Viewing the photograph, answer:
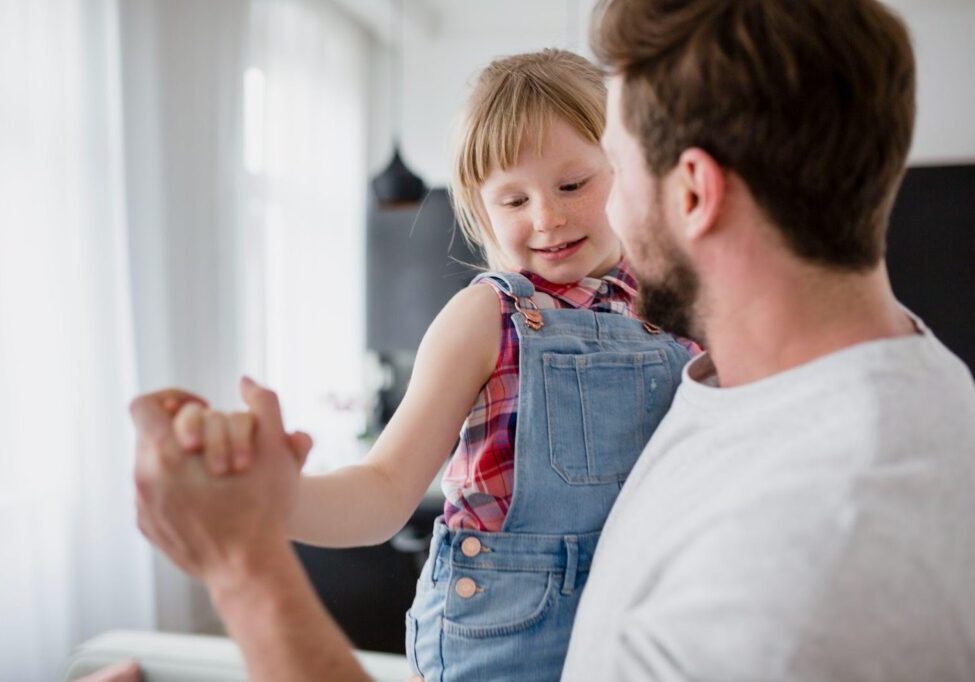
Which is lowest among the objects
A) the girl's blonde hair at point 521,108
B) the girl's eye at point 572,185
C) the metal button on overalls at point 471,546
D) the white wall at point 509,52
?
the metal button on overalls at point 471,546

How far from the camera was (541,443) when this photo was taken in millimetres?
962

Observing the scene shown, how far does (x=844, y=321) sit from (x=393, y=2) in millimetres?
4234

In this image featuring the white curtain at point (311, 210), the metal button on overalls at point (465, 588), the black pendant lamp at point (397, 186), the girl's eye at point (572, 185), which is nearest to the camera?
the metal button on overalls at point (465, 588)

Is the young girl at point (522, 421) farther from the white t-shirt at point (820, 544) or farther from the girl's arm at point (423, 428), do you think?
the white t-shirt at point (820, 544)

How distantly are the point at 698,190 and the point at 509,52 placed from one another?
439cm

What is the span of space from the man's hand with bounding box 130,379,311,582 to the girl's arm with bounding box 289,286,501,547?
21cm

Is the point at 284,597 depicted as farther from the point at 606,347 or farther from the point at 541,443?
the point at 606,347

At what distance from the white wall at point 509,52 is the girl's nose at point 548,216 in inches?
121

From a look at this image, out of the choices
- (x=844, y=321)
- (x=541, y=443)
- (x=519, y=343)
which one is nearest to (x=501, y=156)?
(x=519, y=343)

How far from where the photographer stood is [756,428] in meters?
0.75

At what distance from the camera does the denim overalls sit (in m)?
0.95

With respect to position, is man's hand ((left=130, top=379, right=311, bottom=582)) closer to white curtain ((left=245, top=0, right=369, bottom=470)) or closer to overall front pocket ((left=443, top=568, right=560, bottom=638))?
overall front pocket ((left=443, top=568, right=560, bottom=638))

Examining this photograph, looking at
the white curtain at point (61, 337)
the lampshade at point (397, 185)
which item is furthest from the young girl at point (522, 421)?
the lampshade at point (397, 185)

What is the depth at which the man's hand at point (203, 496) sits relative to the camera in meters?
0.63
